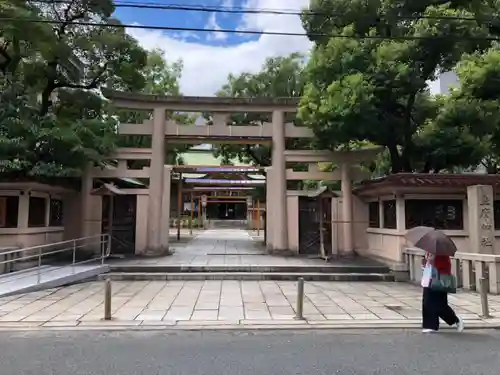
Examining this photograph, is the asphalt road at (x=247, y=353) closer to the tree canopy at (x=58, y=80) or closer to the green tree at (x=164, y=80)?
the tree canopy at (x=58, y=80)

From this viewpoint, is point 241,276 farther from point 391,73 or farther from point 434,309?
point 391,73

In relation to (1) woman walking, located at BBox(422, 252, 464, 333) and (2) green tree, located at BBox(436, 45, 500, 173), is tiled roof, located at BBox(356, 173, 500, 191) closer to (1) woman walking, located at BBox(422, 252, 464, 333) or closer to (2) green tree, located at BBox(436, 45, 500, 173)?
(2) green tree, located at BBox(436, 45, 500, 173)

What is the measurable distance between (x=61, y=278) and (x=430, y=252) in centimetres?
905

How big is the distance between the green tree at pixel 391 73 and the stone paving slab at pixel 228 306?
199 inches

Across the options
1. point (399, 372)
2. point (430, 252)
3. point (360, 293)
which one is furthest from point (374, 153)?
point (399, 372)

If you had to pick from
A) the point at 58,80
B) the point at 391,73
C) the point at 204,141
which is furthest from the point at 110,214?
the point at 391,73

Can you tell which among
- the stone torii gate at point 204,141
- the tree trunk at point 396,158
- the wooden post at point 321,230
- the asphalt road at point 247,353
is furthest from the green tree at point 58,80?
the tree trunk at point 396,158

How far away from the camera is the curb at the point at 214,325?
7578mm

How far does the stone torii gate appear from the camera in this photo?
54.9 ft

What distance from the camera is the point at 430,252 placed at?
7.38m

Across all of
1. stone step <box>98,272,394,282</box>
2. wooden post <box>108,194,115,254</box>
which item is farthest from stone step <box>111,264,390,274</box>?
wooden post <box>108,194,115,254</box>

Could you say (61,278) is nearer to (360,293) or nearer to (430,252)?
(360,293)

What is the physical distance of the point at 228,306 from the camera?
931 cm

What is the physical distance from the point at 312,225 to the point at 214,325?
1020 cm
